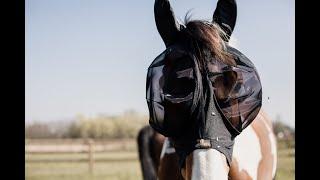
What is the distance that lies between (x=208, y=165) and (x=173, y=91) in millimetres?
312

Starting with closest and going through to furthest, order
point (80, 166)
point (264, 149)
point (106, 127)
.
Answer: point (264, 149)
point (80, 166)
point (106, 127)

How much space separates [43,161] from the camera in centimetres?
1369

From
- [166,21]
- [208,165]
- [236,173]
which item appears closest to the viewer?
[208,165]

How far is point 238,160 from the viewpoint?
2.02 m

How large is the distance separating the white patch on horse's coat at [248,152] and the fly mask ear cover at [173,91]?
457 mm

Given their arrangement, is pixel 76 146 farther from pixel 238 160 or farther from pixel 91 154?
pixel 238 160

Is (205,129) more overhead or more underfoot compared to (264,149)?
more overhead

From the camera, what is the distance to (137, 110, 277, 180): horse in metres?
1.50

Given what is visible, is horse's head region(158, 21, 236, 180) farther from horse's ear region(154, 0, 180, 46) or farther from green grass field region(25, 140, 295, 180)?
green grass field region(25, 140, 295, 180)

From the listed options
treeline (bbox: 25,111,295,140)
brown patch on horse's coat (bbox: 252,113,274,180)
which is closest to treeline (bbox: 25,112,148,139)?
treeline (bbox: 25,111,295,140)

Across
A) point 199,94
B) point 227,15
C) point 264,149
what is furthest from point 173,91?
point 264,149
